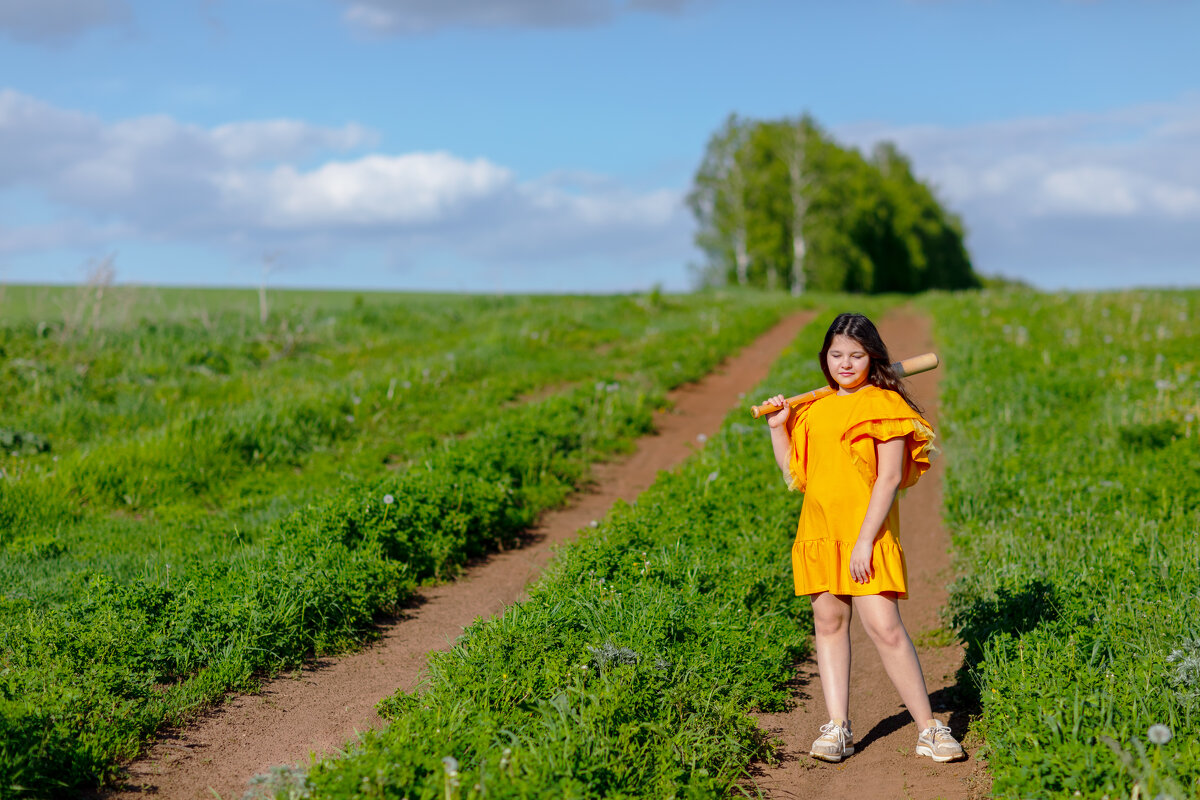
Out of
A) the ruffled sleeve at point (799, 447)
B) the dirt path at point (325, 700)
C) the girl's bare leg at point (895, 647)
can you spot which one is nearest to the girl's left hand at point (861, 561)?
the girl's bare leg at point (895, 647)

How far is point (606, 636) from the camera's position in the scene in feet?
15.1

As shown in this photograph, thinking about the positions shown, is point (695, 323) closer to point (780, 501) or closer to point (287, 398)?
point (287, 398)

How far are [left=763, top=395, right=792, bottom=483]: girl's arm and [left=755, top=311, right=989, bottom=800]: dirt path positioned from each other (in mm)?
1082

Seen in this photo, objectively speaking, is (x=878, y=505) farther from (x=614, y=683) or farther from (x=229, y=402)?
(x=229, y=402)

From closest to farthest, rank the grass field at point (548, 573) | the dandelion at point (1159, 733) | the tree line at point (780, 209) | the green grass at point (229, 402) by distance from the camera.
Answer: the dandelion at point (1159, 733), the grass field at point (548, 573), the green grass at point (229, 402), the tree line at point (780, 209)

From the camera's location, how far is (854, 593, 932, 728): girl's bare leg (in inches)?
158

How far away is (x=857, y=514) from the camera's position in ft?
13.4

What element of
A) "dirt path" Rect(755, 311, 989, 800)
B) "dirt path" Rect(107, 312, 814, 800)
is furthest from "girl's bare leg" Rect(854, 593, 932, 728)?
→ "dirt path" Rect(107, 312, 814, 800)

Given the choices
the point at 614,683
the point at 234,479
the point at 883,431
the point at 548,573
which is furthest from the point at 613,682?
the point at 234,479

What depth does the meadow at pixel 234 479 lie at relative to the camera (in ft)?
15.4

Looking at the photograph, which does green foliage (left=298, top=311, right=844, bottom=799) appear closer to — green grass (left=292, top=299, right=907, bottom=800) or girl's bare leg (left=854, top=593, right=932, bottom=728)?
green grass (left=292, top=299, right=907, bottom=800)

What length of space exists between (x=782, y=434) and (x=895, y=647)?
3.49 feet

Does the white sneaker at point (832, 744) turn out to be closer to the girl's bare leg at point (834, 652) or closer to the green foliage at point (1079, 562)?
the girl's bare leg at point (834, 652)

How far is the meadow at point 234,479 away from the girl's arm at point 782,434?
289 centimetres
